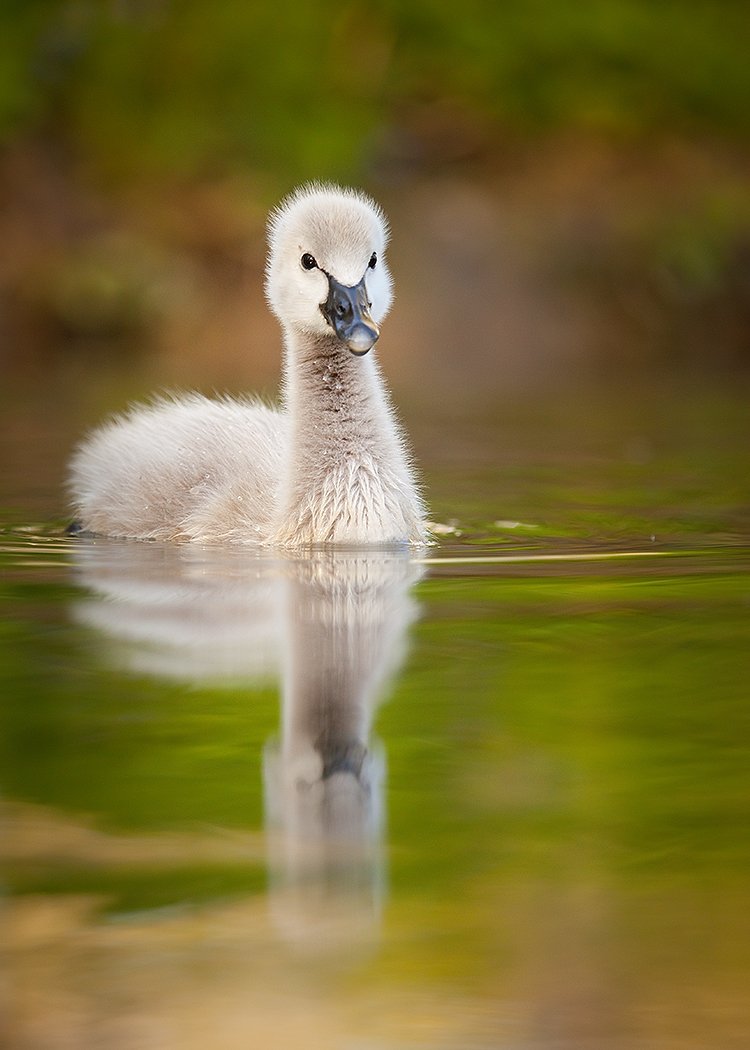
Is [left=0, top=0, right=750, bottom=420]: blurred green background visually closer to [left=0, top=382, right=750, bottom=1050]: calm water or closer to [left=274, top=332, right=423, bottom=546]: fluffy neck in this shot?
[left=274, top=332, right=423, bottom=546]: fluffy neck

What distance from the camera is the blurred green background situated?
18.7 metres

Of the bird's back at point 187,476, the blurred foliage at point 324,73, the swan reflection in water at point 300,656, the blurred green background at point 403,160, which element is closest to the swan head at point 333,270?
the bird's back at point 187,476

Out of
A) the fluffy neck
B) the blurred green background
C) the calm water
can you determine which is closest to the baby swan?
the fluffy neck

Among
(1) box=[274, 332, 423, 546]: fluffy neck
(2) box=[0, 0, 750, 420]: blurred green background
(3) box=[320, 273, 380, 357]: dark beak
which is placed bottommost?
(1) box=[274, 332, 423, 546]: fluffy neck

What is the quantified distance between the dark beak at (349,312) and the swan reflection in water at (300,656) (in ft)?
1.80

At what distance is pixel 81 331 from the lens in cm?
1897

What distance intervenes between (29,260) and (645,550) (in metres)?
15.0

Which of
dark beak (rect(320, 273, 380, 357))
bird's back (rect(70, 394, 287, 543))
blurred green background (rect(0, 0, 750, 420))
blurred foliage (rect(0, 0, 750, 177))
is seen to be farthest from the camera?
blurred foliage (rect(0, 0, 750, 177))

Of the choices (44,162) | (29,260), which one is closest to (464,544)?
(29,260)

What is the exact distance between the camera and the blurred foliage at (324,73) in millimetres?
20141

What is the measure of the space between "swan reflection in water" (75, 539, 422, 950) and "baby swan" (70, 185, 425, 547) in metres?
0.13

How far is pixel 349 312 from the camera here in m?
5.16

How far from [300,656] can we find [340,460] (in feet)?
5.52

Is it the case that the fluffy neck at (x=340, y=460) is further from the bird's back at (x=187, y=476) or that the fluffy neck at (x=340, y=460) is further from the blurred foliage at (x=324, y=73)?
the blurred foliage at (x=324, y=73)
